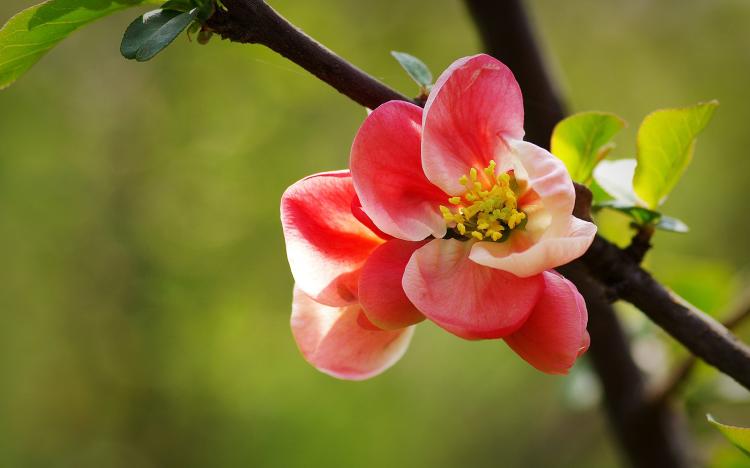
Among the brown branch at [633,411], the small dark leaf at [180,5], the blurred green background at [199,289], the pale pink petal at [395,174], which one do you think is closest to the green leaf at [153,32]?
the small dark leaf at [180,5]

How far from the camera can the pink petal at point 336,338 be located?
50 cm

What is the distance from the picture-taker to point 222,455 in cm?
200

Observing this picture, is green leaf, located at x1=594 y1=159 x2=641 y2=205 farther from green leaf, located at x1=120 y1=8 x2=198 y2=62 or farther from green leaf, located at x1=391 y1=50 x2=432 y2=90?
green leaf, located at x1=120 y1=8 x2=198 y2=62

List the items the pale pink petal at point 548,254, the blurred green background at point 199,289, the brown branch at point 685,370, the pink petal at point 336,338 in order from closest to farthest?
the pale pink petal at point 548,254
the pink petal at point 336,338
the brown branch at point 685,370
the blurred green background at point 199,289

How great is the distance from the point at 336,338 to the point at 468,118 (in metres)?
0.15

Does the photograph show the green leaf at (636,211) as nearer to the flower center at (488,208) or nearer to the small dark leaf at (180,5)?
the flower center at (488,208)

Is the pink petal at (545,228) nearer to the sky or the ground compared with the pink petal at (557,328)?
nearer to the sky

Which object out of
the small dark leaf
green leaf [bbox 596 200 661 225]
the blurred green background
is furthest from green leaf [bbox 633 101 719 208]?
the blurred green background

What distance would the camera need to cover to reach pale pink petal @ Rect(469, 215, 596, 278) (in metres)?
0.39

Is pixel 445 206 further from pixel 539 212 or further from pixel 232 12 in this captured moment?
pixel 232 12

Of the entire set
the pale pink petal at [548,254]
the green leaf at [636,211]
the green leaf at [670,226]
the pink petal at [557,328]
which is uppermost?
the pale pink petal at [548,254]

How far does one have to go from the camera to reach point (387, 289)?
438 millimetres

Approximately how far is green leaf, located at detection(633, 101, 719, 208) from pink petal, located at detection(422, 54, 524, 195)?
127 mm

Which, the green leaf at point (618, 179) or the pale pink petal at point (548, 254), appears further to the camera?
the green leaf at point (618, 179)
